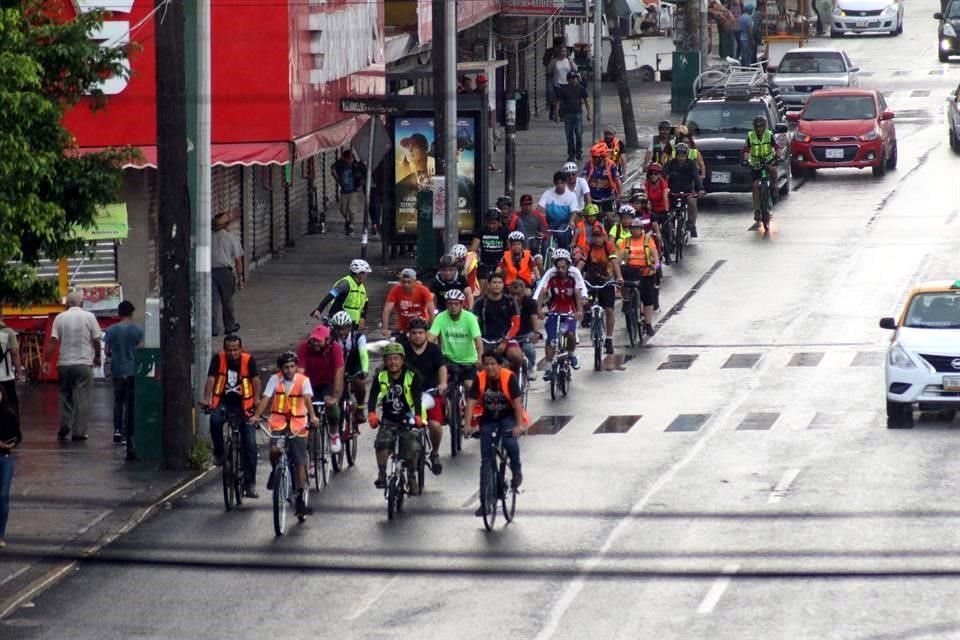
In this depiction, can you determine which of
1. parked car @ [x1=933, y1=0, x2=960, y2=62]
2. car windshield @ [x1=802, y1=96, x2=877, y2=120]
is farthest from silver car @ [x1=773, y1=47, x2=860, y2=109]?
parked car @ [x1=933, y1=0, x2=960, y2=62]

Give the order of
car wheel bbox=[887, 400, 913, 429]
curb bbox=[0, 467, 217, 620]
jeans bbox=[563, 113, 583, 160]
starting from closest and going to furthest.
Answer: curb bbox=[0, 467, 217, 620], car wheel bbox=[887, 400, 913, 429], jeans bbox=[563, 113, 583, 160]

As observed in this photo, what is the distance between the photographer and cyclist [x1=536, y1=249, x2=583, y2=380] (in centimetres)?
2519

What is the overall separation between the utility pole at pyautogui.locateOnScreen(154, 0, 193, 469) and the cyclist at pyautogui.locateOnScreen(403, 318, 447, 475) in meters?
2.81

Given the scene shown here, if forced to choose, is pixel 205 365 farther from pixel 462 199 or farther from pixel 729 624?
pixel 462 199

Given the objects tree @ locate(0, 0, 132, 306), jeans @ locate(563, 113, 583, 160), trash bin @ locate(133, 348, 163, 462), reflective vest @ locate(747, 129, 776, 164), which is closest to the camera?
tree @ locate(0, 0, 132, 306)

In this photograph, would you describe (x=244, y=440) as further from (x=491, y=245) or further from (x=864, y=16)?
(x=864, y=16)

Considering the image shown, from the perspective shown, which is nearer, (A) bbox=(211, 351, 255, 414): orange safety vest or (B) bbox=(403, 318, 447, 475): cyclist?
(A) bbox=(211, 351, 255, 414): orange safety vest

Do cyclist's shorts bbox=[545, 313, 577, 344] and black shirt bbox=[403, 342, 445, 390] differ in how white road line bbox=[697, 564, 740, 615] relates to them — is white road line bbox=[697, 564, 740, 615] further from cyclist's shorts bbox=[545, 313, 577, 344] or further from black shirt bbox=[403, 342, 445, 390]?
cyclist's shorts bbox=[545, 313, 577, 344]

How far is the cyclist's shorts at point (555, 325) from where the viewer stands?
25203mm

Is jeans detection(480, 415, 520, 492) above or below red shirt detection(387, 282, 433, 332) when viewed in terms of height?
below

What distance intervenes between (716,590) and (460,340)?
242 inches

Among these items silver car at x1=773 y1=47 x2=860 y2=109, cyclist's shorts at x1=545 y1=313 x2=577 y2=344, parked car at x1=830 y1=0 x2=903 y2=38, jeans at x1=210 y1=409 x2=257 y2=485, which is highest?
parked car at x1=830 y1=0 x2=903 y2=38

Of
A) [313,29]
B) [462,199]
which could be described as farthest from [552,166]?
[313,29]

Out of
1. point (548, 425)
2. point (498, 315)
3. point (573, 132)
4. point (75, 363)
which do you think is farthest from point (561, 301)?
point (573, 132)
